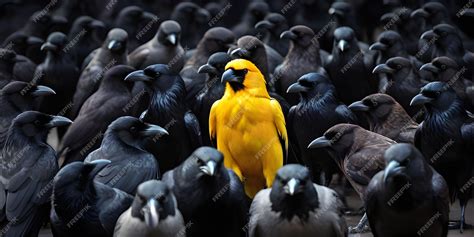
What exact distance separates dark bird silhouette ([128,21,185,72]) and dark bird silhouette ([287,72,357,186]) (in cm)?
310

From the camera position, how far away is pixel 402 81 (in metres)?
12.3

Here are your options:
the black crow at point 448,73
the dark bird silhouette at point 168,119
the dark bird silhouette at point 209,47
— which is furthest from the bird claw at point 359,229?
the dark bird silhouette at point 209,47

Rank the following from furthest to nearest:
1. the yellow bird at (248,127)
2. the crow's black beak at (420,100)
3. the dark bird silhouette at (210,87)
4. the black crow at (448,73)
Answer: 1. the black crow at (448,73)
2. the dark bird silhouette at (210,87)
3. the crow's black beak at (420,100)
4. the yellow bird at (248,127)

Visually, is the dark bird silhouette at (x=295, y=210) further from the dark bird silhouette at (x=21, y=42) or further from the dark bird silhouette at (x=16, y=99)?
the dark bird silhouette at (x=21, y=42)

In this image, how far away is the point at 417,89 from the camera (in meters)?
12.2

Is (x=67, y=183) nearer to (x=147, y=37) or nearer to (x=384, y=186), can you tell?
(x=384, y=186)

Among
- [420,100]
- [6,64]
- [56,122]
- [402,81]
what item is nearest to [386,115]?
[420,100]

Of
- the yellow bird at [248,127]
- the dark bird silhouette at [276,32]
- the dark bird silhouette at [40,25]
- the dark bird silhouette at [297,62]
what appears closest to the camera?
the yellow bird at [248,127]

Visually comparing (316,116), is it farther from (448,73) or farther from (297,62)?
(297,62)

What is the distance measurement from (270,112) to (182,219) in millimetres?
2201

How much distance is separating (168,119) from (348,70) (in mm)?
3105

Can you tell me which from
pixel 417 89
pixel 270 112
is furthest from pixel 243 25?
pixel 270 112

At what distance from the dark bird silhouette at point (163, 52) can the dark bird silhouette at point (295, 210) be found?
5.78 metres

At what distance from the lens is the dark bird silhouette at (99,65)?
13.2m
